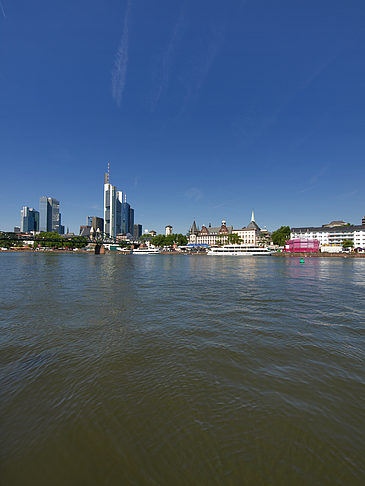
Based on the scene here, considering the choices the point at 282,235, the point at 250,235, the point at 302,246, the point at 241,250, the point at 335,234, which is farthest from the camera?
the point at 250,235

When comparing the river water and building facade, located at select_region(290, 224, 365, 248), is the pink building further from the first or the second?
the river water

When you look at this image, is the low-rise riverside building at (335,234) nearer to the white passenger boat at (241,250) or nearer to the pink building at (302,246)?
the pink building at (302,246)

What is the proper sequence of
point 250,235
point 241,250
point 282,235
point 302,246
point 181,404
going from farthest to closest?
1. point 250,235
2. point 282,235
3. point 302,246
4. point 241,250
5. point 181,404

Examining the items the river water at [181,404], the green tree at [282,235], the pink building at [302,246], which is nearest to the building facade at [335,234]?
the pink building at [302,246]

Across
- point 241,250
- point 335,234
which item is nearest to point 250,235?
point 335,234

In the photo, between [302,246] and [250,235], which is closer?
[302,246]

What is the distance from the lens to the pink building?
12788 centimetres

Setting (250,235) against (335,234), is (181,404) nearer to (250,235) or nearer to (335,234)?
(335,234)

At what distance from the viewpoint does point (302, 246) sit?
13025 cm

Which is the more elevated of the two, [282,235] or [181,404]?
[282,235]

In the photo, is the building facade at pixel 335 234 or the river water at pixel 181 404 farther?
the building facade at pixel 335 234

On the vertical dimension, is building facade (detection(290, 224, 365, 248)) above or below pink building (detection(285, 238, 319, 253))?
above

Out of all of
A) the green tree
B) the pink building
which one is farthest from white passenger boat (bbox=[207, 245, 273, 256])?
the pink building

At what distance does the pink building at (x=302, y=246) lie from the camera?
128 m
